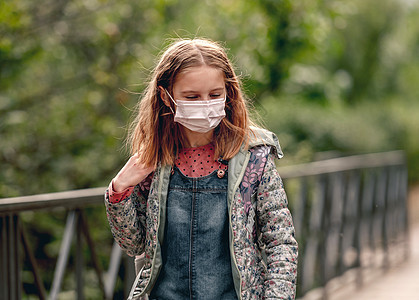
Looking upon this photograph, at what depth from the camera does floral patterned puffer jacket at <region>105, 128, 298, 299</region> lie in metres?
2.13

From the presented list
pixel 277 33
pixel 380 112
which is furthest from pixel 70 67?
pixel 380 112

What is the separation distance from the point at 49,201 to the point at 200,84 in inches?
60.3

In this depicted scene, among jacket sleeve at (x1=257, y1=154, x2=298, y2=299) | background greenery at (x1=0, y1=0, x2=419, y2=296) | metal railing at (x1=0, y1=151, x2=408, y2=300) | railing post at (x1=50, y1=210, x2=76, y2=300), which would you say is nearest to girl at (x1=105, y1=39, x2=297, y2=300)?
jacket sleeve at (x1=257, y1=154, x2=298, y2=299)

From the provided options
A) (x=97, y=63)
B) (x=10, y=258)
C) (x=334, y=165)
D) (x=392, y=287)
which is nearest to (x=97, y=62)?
(x=97, y=63)

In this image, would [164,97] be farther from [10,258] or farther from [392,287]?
[392,287]

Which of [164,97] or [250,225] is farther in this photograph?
[164,97]

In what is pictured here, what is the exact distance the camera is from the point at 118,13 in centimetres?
736

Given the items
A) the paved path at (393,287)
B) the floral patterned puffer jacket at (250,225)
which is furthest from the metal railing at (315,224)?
the floral patterned puffer jacket at (250,225)

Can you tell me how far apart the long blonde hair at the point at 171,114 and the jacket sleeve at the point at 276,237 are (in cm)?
17

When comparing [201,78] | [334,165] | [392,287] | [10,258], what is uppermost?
[201,78]

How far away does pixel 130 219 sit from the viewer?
90.2 inches

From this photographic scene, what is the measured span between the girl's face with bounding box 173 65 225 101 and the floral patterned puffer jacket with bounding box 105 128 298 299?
0.20 metres

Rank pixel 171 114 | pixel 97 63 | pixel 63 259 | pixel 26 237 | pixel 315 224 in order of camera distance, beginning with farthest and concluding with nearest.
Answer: pixel 97 63, pixel 315 224, pixel 63 259, pixel 26 237, pixel 171 114

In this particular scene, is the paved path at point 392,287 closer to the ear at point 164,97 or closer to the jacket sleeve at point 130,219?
the jacket sleeve at point 130,219
